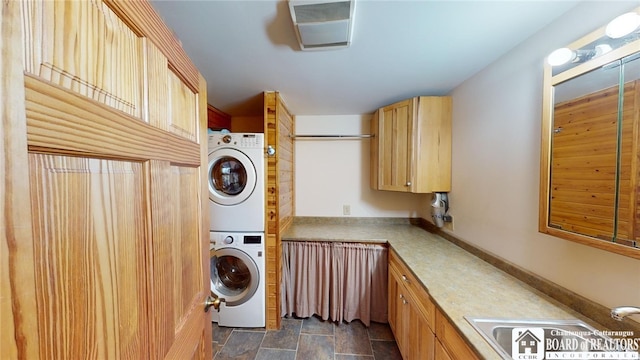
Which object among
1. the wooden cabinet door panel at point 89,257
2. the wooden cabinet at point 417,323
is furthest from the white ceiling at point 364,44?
the wooden cabinet at point 417,323

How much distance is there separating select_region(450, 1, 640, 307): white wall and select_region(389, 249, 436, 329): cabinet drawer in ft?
1.88

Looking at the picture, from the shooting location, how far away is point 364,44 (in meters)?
1.26

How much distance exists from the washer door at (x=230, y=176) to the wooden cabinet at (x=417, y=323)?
1389 mm

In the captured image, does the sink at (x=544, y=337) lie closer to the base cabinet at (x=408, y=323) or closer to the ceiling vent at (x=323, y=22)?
the base cabinet at (x=408, y=323)

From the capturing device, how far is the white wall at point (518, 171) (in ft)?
2.91

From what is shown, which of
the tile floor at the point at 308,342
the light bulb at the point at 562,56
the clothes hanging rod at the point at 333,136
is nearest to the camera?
the light bulb at the point at 562,56

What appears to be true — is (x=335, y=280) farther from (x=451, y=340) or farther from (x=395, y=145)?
(x=395, y=145)

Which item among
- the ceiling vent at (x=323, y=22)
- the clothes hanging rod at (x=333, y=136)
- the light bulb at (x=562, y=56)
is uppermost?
the ceiling vent at (x=323, y=22)

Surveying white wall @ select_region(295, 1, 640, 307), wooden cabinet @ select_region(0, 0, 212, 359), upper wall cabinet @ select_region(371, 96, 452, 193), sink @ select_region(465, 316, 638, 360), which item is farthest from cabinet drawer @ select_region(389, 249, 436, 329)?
wooden cabinet @ select_region(0, 0, 212, 359)

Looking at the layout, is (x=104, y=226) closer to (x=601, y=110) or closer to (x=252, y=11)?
(x=252, y=11)

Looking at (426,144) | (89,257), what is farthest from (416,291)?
(89,257)

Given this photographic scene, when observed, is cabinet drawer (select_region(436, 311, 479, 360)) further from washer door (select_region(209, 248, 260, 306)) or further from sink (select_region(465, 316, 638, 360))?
washer door (select_region(209, 248, 260, 306))

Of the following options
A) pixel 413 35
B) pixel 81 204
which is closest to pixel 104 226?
pixel 81 204

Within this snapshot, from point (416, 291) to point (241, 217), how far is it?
1472 millimetres
